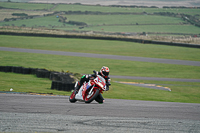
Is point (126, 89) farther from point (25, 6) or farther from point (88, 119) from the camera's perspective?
point (25, 6)

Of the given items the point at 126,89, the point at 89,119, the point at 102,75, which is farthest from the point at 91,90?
the point at 126,89

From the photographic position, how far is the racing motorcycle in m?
9.35

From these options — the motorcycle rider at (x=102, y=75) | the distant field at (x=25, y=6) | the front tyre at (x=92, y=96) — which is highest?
the motorcycle rider at (x=102, y=75)

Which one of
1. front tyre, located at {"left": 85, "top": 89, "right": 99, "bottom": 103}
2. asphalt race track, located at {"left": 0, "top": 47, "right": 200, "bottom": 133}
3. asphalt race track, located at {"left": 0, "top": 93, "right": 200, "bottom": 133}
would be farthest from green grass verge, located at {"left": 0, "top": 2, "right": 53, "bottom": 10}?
asphalt race track, located at {"left": 0, "top": 93, "right": 200, "bottom": 133}

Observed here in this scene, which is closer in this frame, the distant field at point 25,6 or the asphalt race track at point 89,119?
the asphalt race track at point 89,119

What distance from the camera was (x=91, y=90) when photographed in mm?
9602

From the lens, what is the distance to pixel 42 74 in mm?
22156

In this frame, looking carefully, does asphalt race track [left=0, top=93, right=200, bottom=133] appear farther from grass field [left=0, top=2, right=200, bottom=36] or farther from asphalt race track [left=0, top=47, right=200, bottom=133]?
grass field [left=0, top=2, right=200, bottom=36]

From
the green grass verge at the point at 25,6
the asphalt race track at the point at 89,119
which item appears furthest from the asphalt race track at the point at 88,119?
the green grass verge at the point at 25,6

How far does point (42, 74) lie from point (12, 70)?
291cm

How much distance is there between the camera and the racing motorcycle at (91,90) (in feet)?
30.7

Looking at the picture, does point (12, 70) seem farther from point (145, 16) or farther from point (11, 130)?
point (145, 16)

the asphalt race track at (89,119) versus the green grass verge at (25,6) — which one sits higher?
the asphalt race track at (89,119)

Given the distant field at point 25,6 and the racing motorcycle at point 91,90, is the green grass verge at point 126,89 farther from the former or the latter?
the distant field at point 25,6
